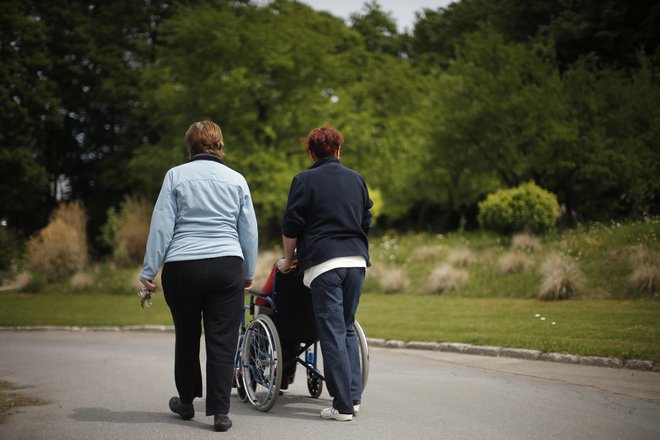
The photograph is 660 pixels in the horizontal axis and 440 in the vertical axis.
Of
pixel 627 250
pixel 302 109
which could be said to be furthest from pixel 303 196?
pixel 302 109

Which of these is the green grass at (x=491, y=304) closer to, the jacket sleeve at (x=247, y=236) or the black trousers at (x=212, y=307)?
the jacket sleeve at (x=247, y=236)

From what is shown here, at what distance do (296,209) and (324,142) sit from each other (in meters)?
0.59

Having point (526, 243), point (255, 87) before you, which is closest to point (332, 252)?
point (526, 243)

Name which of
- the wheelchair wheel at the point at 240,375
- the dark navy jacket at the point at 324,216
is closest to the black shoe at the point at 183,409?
the wheelchair wheel at the point at 240,375

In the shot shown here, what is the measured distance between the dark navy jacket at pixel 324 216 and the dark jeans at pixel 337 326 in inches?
6.5

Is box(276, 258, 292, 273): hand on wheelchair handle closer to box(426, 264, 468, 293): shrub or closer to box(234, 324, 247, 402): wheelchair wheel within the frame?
box(234, 324, 247, 402): wheelchair wheel

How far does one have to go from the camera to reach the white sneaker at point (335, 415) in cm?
616

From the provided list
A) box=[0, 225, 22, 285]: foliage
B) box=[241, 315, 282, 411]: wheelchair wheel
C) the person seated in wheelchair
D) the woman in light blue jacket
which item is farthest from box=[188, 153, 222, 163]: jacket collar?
box=[0, 225, 22, 285]: foliage

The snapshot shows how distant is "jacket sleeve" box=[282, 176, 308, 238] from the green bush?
17516 mm

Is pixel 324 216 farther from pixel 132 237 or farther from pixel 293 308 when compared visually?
pixel 132 237

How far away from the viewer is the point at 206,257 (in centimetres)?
584

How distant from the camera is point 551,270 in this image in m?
16.4

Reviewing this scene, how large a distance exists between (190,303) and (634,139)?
2429cm

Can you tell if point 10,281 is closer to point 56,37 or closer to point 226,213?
point 56,37
